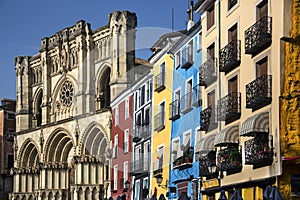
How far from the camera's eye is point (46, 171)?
64.6 meters

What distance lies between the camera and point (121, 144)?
48188mm

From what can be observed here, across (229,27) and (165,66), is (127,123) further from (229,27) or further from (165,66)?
(229,27)

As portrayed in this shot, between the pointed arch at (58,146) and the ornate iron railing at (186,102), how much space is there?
31385 mm

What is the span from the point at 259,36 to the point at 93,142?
3652 cm

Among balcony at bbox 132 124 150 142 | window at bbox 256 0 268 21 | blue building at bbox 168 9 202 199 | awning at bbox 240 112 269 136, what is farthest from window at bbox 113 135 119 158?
awning at bbox 240 112 269 136

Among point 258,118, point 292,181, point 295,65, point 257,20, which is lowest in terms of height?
point 292,181

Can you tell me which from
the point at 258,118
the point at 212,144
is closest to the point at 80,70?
the point at 212,144

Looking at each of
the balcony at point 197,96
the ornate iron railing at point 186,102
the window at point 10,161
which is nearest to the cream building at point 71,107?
the window at point 10,161

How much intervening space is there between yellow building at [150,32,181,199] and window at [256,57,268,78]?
38.3 ft

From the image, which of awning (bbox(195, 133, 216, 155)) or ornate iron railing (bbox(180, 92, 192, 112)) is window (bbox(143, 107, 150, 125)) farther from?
awning (bbox(195, 133, 216, 155))

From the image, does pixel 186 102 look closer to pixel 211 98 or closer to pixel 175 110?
pixel 175 110

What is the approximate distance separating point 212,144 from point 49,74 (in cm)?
4186

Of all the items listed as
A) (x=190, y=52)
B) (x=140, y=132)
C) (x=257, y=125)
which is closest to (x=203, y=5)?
(x=190, y=52)

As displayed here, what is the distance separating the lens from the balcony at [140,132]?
132ft
